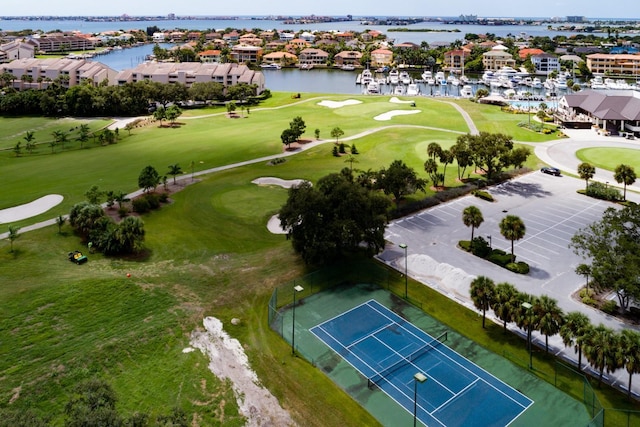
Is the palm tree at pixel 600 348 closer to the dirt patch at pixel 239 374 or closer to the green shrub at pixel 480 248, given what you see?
the dirt patch at pixel 239 374

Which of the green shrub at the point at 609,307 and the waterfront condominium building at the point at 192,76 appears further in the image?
the waterfront condominium building at the point at 192,76

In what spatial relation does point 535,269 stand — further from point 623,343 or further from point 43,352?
point 43,352

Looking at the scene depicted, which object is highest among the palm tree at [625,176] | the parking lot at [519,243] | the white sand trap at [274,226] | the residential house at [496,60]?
the residential house at [496,60]

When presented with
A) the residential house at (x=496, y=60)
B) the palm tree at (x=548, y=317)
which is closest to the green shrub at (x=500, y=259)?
the palm tree at (x=548, y=317)

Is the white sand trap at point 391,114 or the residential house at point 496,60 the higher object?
the residential house at point 496,60

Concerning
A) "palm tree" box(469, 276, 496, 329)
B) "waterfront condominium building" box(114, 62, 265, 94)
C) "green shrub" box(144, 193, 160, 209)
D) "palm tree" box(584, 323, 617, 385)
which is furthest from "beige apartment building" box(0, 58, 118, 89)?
"palm tree" box(584, 323, 617, 385)

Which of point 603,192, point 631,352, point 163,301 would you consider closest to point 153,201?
point 163,301
